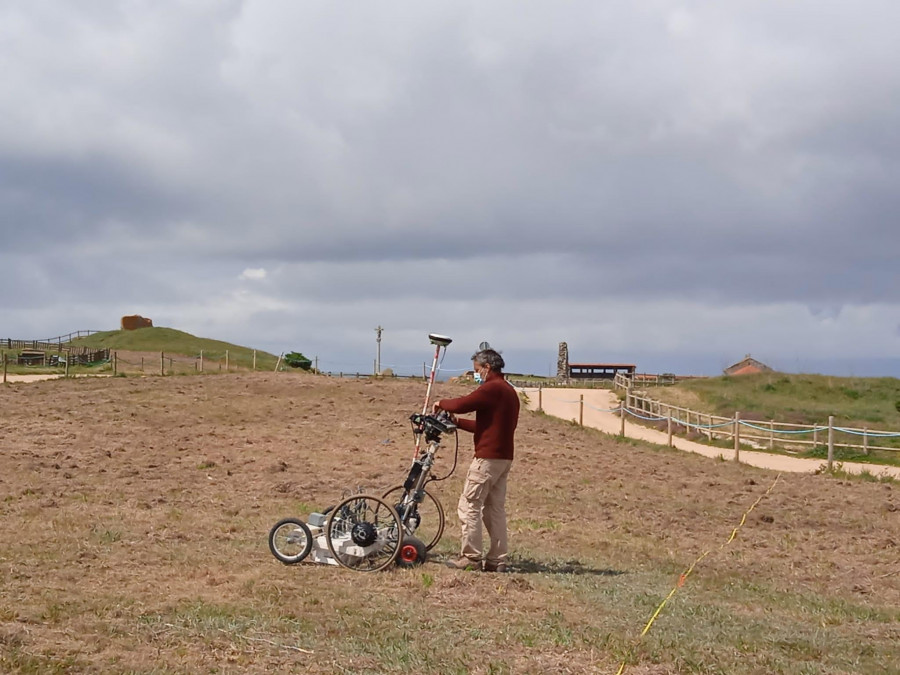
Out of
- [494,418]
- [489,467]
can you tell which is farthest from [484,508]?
[494,418]

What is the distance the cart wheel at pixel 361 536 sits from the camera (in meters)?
9.71

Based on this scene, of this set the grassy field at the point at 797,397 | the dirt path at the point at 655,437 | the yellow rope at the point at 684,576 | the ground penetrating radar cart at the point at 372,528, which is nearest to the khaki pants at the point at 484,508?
the ground penetrating radar cart at the point at 372,528

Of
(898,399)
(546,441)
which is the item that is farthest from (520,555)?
(898,399)

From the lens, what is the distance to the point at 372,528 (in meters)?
9.74

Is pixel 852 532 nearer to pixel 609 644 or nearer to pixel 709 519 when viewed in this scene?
pixel 709 519

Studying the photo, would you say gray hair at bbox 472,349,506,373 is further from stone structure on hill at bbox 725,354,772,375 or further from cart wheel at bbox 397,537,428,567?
stone structure on hill at bbox 725,354,772,375

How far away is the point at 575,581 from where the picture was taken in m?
9.81

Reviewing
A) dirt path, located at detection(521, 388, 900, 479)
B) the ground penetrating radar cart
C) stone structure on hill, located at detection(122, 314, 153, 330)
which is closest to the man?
the ground penetrating radar cart

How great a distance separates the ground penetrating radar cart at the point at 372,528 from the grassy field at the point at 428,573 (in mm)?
272

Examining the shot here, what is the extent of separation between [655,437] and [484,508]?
86.4ft

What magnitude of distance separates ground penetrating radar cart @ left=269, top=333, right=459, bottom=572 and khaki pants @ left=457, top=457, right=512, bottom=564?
319 mm

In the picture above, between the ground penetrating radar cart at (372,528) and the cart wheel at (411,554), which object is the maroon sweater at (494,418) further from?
the cart wheel at (411,554)

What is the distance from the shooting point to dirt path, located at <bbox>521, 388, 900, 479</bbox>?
26719mm

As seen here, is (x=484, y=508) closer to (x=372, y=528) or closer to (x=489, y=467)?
(x=489, y=467)
